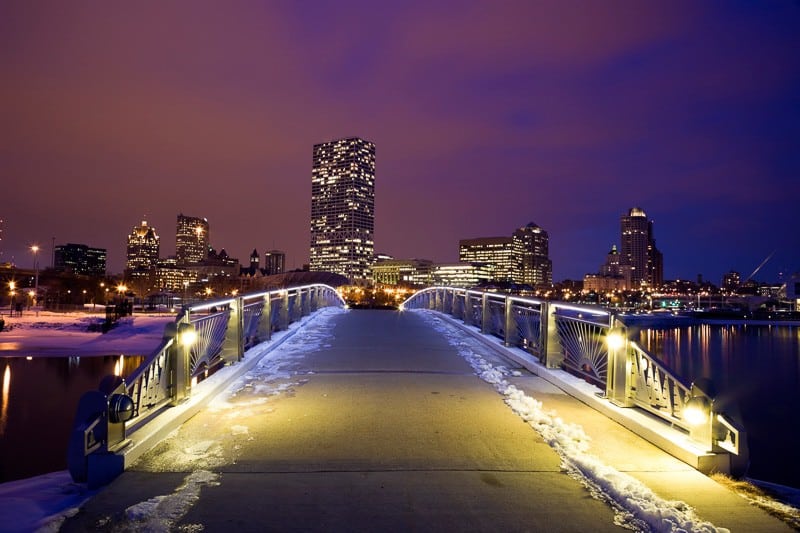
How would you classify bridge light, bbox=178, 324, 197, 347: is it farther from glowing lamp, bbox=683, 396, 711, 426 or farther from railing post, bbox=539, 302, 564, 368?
railing post, bbox=539, 302, 564, 368

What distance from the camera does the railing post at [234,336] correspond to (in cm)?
846

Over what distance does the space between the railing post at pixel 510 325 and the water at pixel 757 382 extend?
2464 mm

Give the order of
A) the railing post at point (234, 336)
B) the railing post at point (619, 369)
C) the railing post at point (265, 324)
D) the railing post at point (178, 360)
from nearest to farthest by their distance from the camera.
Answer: the railing post at point (178, 360) → the railing post at point (619, 369) → the railing post at point (234, 336) → the railing post at point (265, 324)

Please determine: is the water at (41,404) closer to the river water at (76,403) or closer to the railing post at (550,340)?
the river water at (76,403)

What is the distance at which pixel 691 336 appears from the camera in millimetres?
80688

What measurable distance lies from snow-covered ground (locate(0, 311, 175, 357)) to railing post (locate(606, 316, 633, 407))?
24.9 m

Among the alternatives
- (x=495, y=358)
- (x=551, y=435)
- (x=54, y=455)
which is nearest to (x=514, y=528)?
(x=551, y=435)

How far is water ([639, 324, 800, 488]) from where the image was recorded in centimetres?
1595

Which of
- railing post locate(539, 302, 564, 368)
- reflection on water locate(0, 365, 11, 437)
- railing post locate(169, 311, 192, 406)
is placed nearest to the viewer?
railing post locate(169, 311, 192, 406)

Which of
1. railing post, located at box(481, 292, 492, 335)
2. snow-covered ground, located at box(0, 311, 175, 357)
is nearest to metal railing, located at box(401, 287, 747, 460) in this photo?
railing post, located at box(481, 292, 492, 335)

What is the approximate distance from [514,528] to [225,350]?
638 centimetres

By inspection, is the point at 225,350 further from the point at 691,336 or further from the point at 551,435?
the point at 691,336

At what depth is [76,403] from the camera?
59.6 feet

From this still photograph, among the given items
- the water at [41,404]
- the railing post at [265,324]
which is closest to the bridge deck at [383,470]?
the railing post at [265,324]
